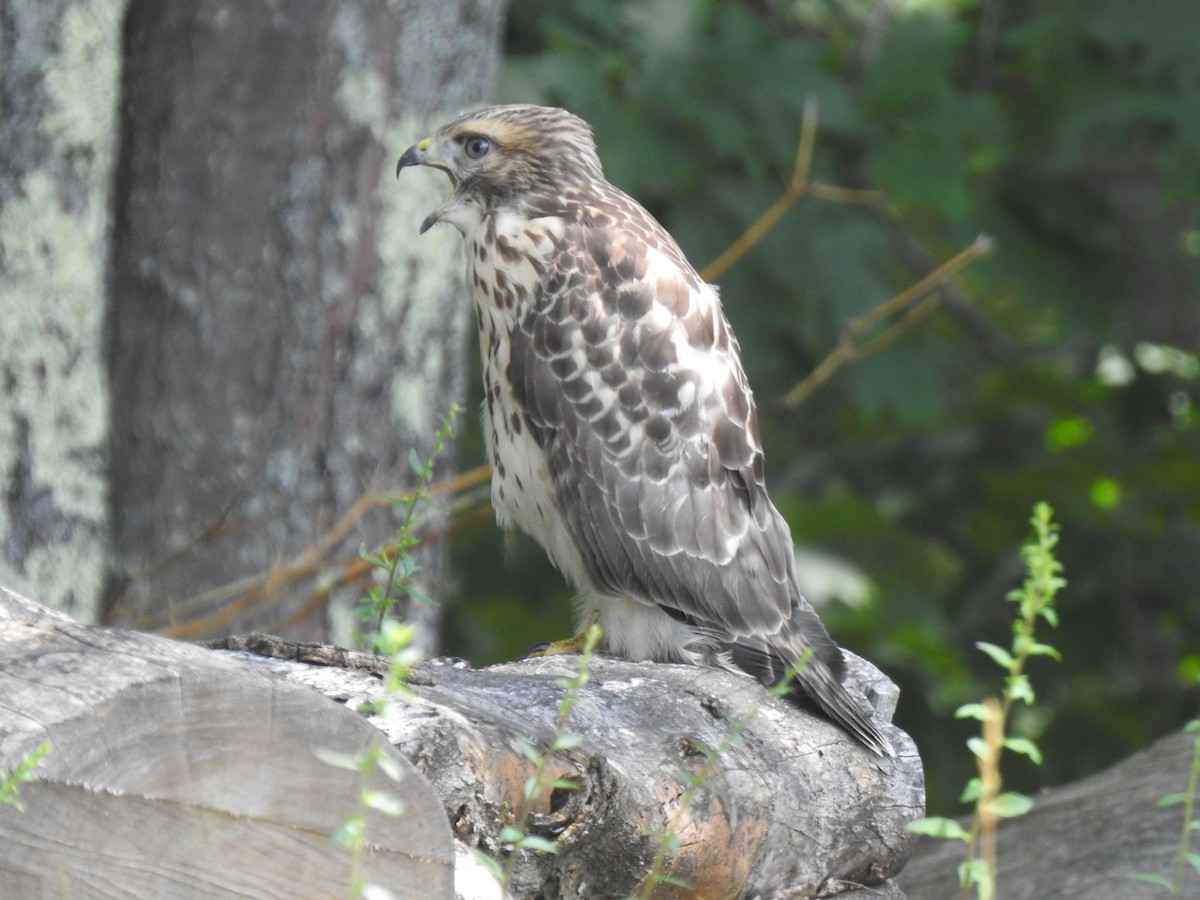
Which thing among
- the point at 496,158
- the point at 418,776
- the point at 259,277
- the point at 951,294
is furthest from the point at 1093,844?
the point at 951,294

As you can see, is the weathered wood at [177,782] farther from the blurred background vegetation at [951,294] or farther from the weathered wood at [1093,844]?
the blurred background vegetation at [951,294]

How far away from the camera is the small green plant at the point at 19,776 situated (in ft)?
4.94

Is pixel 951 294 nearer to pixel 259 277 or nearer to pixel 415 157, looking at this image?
pixel 259 277

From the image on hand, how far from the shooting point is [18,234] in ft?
14.1

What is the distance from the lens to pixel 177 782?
5.78 ft

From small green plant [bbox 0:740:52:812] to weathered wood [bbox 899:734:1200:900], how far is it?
7.75ft

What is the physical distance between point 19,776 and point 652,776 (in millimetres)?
1179

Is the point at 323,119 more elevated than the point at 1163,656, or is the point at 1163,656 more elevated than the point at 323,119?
the point at 323,119

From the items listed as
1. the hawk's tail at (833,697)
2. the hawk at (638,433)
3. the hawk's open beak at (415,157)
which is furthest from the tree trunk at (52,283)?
the hawk's tail at (833,697)

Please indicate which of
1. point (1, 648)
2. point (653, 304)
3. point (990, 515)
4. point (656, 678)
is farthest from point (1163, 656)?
point (1, 648)

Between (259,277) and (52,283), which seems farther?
(259,277)

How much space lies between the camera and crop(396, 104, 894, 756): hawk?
3.66m

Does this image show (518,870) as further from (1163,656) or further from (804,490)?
(1163,656)

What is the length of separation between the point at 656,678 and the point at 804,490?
3.75 meters
